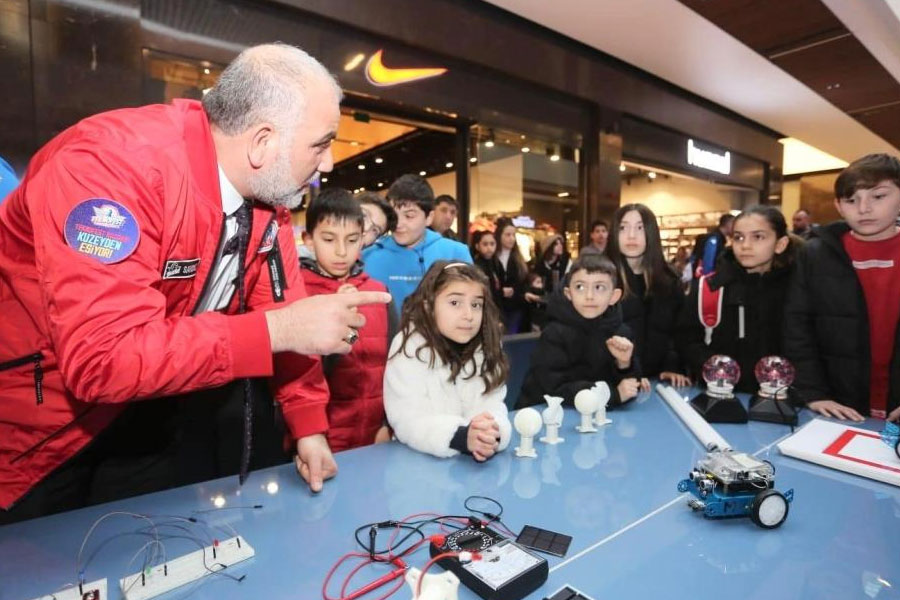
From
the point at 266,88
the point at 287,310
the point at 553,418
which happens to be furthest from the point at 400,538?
the point at 266,88

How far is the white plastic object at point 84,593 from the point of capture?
786mm

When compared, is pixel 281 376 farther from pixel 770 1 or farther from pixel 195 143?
pixel 770 1

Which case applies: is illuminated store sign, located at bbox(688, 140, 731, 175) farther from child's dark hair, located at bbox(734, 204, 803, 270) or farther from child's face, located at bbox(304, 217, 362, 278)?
child's face, located at bbox(304, 217, 362, 278)

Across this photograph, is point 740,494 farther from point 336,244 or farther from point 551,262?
point 551,262

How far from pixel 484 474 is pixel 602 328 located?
971mm

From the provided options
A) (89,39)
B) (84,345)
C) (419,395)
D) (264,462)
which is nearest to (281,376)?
(419,395)

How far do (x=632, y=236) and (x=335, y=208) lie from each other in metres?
1.43

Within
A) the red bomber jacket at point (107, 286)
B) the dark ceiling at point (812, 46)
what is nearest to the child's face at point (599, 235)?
the dark ceiling at point (812, 46)

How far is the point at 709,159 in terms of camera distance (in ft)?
23.9

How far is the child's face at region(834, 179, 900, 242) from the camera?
188cm

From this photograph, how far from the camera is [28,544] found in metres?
0.96

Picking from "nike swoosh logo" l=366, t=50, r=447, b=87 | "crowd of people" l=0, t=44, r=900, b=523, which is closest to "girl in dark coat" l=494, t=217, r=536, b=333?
"nike swoosh logo" l=366, t=50, r=447, b=87

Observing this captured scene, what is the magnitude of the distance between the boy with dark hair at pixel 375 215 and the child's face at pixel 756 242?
1.71 m

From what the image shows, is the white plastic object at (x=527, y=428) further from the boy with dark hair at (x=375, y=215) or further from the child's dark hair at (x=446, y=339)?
the boy with dark hair at (x=375, y=215)
